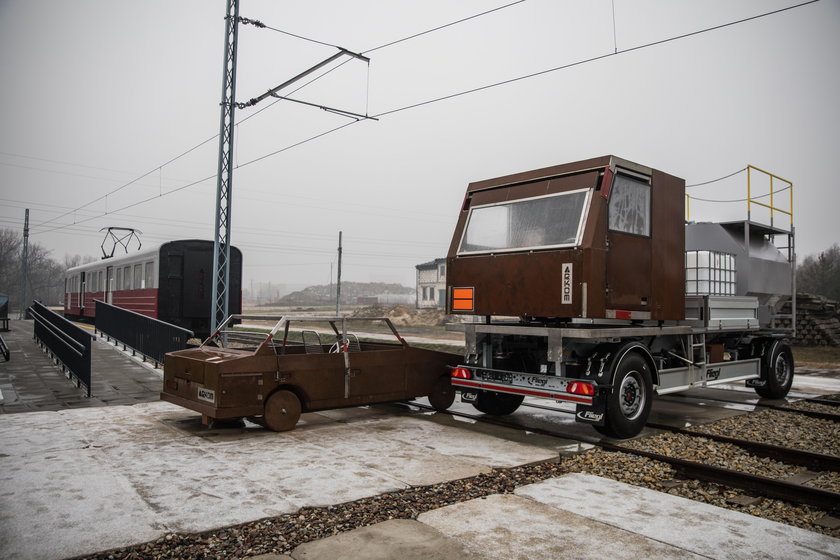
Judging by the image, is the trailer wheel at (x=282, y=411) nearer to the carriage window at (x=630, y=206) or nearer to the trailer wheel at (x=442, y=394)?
the trailer wheel at (x=442, y=394)

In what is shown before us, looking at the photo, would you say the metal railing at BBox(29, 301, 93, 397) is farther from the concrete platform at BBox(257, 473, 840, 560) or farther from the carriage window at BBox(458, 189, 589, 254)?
the concrete platform at BBox(257, 473, 840, 560)

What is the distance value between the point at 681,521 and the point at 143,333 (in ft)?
43.9

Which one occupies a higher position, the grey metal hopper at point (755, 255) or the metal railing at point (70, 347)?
the grey metal hopper at point (755, 255)

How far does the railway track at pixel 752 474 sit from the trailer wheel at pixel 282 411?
2.87 meters

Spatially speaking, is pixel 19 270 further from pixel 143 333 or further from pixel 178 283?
pixel 143 333

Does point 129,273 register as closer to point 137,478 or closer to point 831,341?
point 137,478

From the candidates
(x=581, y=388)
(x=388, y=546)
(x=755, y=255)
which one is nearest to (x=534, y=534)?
(x=388, y=546)

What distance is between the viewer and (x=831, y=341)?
2184 centimetres

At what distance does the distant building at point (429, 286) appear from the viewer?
62125 millimetres

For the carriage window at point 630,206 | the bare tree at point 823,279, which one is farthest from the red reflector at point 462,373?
the bare tree at point 823,279

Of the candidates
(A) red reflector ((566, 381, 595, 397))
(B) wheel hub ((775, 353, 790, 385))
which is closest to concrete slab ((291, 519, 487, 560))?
(A) red reflector ((566, 381, 595, 397))

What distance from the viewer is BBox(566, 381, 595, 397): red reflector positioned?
6965mm

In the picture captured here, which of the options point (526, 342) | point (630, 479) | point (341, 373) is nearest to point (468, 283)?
point (526, 342)

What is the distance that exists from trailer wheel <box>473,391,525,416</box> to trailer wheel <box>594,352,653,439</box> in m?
1.84
